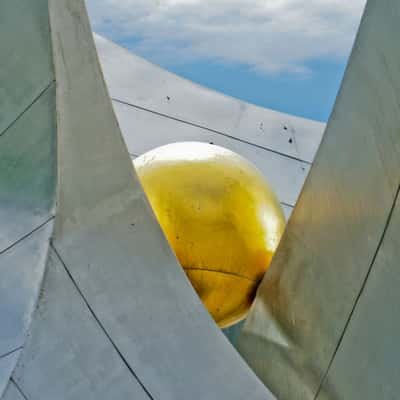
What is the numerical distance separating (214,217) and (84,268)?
1279 mm

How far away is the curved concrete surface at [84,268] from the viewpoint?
436 cm

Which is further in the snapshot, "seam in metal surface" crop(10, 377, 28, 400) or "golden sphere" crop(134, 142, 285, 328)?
"golden sphere" crop(134, 142, 285, 328)

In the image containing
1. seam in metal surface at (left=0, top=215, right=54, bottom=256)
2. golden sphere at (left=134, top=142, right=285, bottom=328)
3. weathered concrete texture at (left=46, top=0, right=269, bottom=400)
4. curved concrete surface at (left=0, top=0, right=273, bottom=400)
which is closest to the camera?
curved concrete surface at (left=0, top=0, right=273, bottom=400)

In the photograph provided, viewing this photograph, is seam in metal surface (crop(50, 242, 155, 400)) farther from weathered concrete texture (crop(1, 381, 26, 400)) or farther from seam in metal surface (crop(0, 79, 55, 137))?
seam in metal surface (crop(0, 79, 55, 137))

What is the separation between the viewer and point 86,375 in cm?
432

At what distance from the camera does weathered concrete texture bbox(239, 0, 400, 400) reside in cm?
414

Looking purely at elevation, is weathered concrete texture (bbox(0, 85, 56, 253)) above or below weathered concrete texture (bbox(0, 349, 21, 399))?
above

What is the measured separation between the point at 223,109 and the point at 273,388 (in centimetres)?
604

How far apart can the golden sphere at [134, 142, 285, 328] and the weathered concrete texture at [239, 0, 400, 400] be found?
280mm

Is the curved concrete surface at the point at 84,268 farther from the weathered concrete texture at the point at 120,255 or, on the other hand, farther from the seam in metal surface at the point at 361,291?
the seam in metal surface at the point at 361,291

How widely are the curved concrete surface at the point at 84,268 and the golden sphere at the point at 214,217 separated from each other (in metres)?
0.58

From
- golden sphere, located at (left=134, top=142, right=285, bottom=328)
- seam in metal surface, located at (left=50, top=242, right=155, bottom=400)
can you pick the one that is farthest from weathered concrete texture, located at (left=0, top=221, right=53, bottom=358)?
golden sphere, located at (left=134, top=142, right=285, bottom=328)

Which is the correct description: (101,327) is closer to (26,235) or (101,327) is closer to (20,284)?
(20,284)

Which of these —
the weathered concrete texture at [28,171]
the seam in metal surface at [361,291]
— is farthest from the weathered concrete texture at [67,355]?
the seam in metal surface at [361,291]
